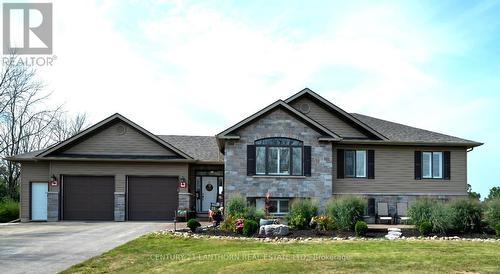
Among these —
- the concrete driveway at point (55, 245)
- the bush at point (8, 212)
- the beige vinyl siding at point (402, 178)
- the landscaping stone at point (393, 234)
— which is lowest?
the bush at point (8, 212)

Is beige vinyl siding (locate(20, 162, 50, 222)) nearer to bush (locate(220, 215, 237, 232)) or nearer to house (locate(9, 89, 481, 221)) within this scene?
house (locate(9, 89, 481, 221))

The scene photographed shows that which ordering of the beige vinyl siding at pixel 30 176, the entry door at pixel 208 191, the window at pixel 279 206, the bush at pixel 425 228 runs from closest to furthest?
the bush at pixel 425 228
the window at pixel 279 206
the beige vinyl siding at pixel 30 176
the entry door at pixel 208 191

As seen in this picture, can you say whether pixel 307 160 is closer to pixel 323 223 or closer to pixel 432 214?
pixel 323 223

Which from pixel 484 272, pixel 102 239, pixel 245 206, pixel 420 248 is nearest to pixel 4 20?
pixel 102 239

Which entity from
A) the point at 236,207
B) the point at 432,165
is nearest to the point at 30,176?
the point at 236,207

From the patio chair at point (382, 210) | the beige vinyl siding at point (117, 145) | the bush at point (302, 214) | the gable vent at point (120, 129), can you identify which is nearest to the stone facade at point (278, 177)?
the patio chair at point (382, 210)

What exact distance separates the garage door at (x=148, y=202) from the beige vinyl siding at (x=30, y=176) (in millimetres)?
4160

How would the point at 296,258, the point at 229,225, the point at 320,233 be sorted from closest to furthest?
the point at 296,258 < the point at 320,233 < the point at 229,225

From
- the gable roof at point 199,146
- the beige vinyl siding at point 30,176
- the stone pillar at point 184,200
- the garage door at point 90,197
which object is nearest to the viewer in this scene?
the stone pillar at point 184,200

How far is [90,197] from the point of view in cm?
2591

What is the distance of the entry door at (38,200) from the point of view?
86.6 feet

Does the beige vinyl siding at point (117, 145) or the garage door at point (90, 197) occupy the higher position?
the beige vinyl siding at point (117, 145)

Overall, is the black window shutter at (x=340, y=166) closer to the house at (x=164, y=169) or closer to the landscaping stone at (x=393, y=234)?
the house at (x=164, y=169)

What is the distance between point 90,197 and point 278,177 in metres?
8.82
